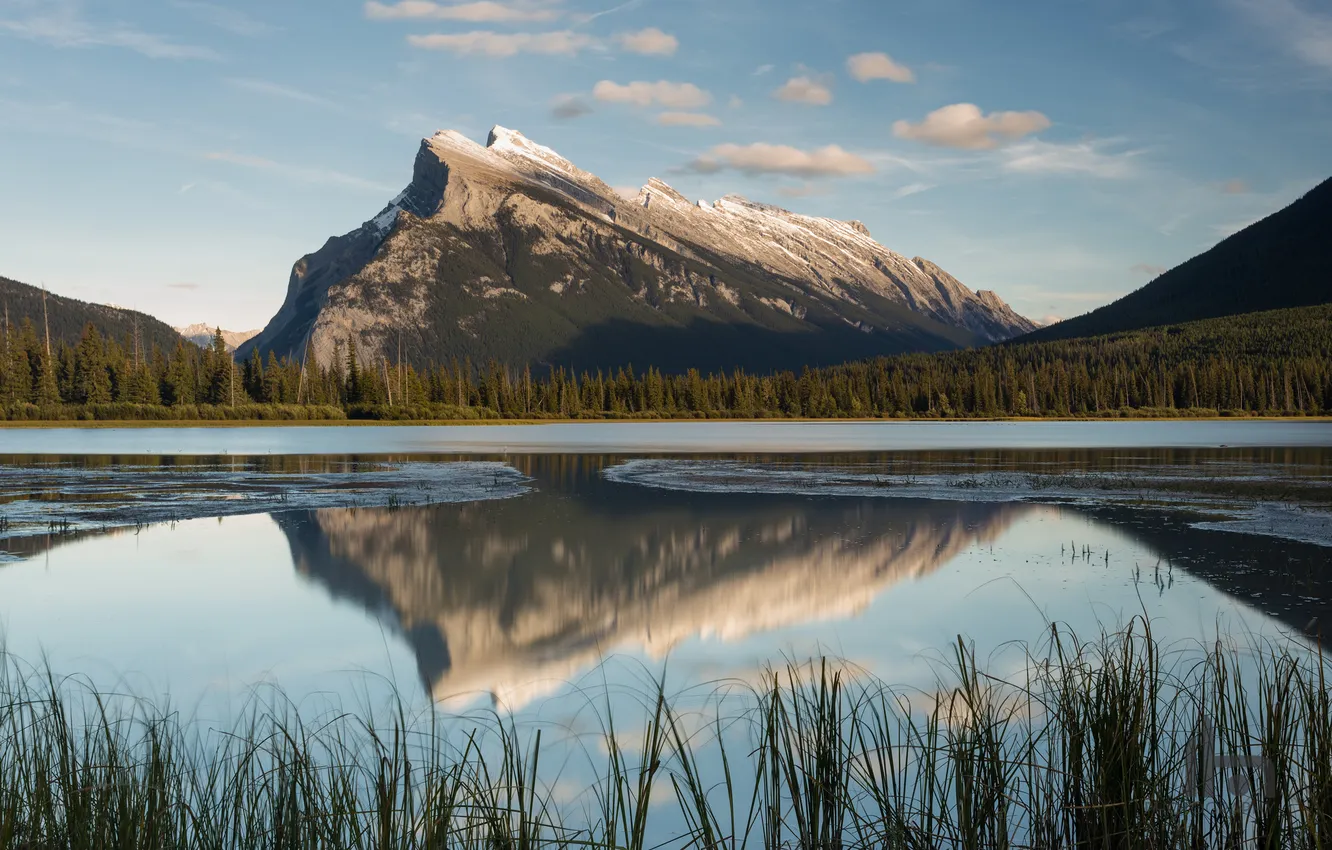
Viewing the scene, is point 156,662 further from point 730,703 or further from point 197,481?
point 197,481

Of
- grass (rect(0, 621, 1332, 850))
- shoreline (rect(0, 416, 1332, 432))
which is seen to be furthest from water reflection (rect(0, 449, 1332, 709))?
shoreline (rect(0, 416, 1332, 432))

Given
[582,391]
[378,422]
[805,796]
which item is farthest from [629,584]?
[582,391]

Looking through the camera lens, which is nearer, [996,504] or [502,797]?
[502,797]

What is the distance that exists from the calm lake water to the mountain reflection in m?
0.07

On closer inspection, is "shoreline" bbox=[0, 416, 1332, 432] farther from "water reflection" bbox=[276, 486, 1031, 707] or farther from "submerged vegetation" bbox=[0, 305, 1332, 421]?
"water reflection" bbox=[276, 486, 1031, 707]

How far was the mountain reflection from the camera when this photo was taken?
1215cm

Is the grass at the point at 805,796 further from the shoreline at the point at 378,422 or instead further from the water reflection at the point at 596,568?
the shoreline at the point at 378,422

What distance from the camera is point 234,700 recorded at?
984 cm

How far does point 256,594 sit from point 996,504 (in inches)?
739

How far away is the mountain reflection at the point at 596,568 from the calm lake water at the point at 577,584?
7cm

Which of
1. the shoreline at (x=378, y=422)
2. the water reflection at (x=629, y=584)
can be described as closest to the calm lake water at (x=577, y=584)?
the water reflection at (x=629, y=584)

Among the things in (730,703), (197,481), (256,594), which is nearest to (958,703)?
(730,703)

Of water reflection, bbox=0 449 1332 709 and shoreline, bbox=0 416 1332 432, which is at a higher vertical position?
shoreline, bbox=0 416 1332 432

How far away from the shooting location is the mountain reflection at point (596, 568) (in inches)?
478
